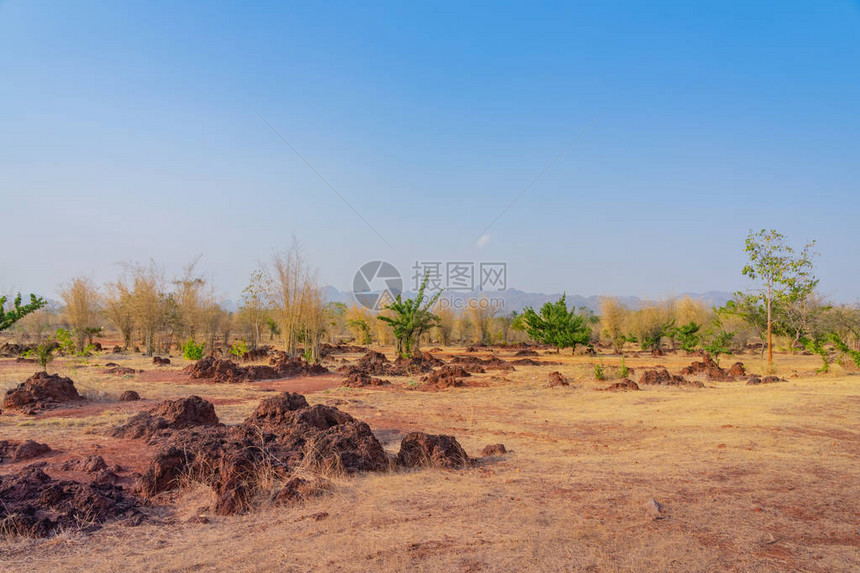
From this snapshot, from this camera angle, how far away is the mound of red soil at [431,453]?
695 centimetres

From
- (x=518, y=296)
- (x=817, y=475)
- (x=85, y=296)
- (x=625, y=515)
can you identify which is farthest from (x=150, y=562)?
(x=518, y=296)

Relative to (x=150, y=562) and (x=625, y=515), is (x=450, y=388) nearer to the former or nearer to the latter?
(x=625, y=515)

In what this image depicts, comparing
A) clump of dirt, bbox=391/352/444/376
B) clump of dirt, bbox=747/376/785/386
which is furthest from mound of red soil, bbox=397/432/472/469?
clump of dirt, bbox=391/352/444/376

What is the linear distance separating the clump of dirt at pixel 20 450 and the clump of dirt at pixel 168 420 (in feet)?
4.14

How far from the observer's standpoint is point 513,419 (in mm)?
11414

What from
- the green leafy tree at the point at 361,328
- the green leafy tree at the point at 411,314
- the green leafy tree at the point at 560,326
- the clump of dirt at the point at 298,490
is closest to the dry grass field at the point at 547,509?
the clump of dirt at the point at 298,490

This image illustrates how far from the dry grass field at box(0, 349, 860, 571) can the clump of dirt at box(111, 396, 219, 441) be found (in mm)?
332

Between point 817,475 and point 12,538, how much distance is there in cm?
814

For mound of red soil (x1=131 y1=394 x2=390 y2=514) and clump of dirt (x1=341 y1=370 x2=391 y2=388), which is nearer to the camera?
mound of red soil (x1=131 y1=394 x2=390 y2=514)

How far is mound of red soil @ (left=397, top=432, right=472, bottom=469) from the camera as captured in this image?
6.95 metres

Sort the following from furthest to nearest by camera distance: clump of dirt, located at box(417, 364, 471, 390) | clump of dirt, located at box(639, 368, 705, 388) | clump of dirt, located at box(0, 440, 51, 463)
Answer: clump of dirt, located at box(417, 364, 471, 390) < clump of dirt, located at box(639, 368, 705, 388) < clump of dirt, located at box(0, 440, 51, 463)

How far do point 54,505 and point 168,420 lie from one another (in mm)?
3844

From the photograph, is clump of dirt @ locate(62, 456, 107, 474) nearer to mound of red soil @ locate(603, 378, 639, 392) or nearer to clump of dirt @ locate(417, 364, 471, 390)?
clump of dirt @ locate(417, 364, 471, 390)

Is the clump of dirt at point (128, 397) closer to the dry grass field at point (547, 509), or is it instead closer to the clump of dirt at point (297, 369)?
the dry grass field at point (547, 509)
